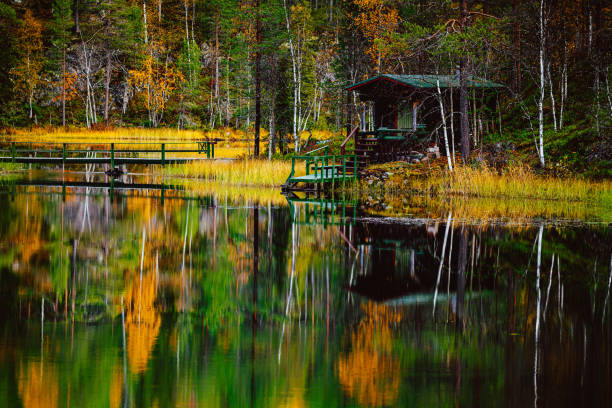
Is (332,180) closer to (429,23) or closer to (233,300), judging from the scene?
(233,300)

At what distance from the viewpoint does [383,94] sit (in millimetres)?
38625

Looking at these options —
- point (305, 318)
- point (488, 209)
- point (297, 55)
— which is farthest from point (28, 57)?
point (305, 318)

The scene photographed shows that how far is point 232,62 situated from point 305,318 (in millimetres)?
50692

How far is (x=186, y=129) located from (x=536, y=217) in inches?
2145

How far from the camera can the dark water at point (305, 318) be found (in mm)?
5855

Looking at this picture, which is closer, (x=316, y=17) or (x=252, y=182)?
(x=252, y=182)

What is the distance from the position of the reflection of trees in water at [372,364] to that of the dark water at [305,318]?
0.08 ft

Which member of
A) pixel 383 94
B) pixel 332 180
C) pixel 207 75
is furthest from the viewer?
pixel 207 75

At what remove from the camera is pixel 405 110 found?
38.3m

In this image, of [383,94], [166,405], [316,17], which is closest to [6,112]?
[316,17]

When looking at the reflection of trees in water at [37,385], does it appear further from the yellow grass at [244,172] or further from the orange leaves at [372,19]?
the orange leaves at [372,19]

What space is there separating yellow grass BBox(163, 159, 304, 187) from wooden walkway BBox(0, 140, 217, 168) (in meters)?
3.14

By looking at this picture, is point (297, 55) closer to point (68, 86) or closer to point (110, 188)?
point (110, 188)

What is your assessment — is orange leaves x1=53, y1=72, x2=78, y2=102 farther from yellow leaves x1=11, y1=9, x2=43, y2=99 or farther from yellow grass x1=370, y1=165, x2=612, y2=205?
yellow grass x1=370, y1=165, x2=612, y2=205
